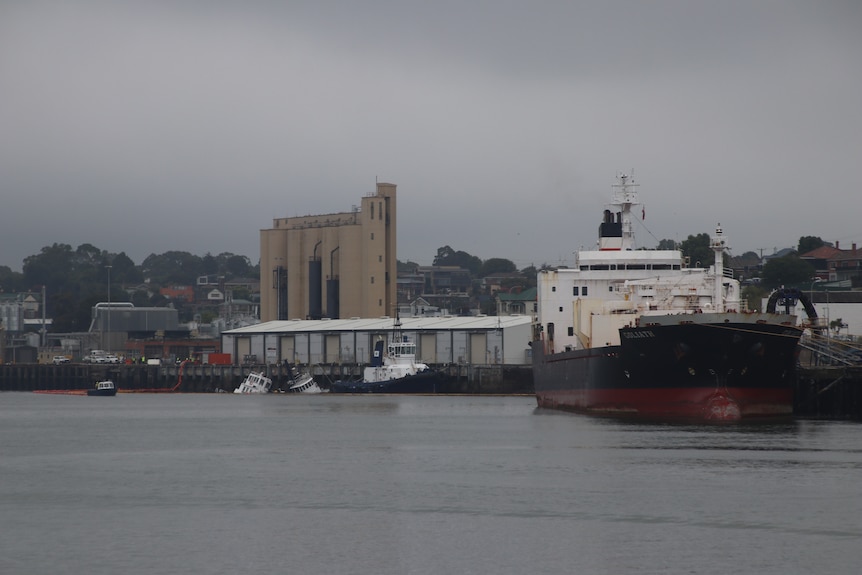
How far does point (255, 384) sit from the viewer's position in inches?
4188

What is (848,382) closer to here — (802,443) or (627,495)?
(802,443)

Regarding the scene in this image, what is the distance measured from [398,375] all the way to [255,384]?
55.2 ft

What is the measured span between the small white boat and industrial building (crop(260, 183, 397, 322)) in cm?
1493

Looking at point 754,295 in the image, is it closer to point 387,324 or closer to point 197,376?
point 387,324

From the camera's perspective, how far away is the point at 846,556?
22938 millimetres

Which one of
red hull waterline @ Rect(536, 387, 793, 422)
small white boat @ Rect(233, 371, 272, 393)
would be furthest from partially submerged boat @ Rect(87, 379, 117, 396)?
red hull waterline @ Rect(536, 387, 793, 422)

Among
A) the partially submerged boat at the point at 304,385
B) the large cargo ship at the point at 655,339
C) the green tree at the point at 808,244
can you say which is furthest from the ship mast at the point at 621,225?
the green tree at the point at 808,244

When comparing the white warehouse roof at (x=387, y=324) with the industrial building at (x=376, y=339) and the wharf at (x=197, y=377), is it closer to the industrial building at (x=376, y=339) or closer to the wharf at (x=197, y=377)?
the industrial building at (x=376, y=339)

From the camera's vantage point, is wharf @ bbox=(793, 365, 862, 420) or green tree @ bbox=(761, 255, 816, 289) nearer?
wharf @ bbox=(793, 365, 862, 420)

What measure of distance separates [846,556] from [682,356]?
24.2m

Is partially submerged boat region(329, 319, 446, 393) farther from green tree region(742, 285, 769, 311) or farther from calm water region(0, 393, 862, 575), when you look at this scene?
calm water region(0, 393, 862, 575)

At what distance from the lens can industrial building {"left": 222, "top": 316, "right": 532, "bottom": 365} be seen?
100 meters

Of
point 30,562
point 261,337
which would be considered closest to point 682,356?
point 30,562

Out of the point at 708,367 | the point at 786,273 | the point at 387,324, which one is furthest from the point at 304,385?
the point at 708,367
